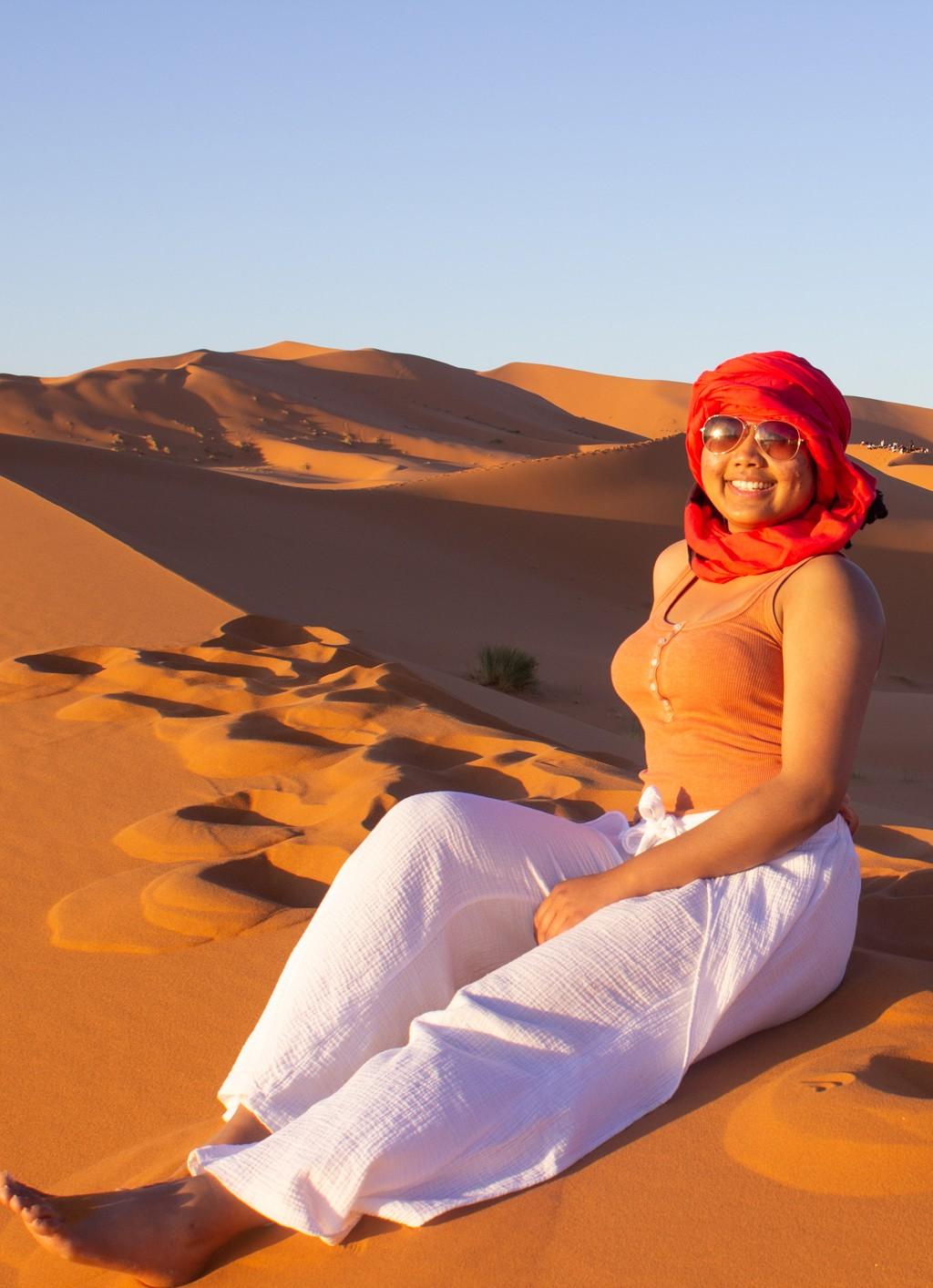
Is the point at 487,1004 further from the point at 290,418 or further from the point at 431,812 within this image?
the point at 290,418

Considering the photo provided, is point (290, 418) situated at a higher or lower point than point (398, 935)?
higher

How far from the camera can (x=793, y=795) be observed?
2727 mm

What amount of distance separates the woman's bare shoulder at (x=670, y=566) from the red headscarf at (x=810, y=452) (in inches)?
9.0

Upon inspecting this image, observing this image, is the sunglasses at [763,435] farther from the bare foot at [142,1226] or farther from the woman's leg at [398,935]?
the bare foot at [142,1226]

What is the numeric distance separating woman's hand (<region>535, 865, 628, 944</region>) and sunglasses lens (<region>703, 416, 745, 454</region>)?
97 cm

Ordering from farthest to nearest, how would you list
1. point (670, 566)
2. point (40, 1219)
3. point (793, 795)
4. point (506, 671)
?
point (506, 671) < point (670, 566) < point (793, 795) < point (40, 1219)

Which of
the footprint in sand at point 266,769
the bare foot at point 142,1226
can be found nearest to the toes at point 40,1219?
the bare foot at point 142,1226

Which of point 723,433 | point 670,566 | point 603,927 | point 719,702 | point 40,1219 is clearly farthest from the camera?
point 670,566

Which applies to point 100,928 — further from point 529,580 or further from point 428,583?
point 529,580

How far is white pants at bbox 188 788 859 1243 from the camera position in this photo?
2.22m

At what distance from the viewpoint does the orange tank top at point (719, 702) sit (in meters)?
2.95

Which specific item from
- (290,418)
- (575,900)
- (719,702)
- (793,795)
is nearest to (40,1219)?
(575,900)

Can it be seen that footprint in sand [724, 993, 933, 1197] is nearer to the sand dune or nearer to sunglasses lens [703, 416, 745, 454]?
sunglasses lens [703, 416, 745, 454]

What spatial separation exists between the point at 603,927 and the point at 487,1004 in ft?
0.93
